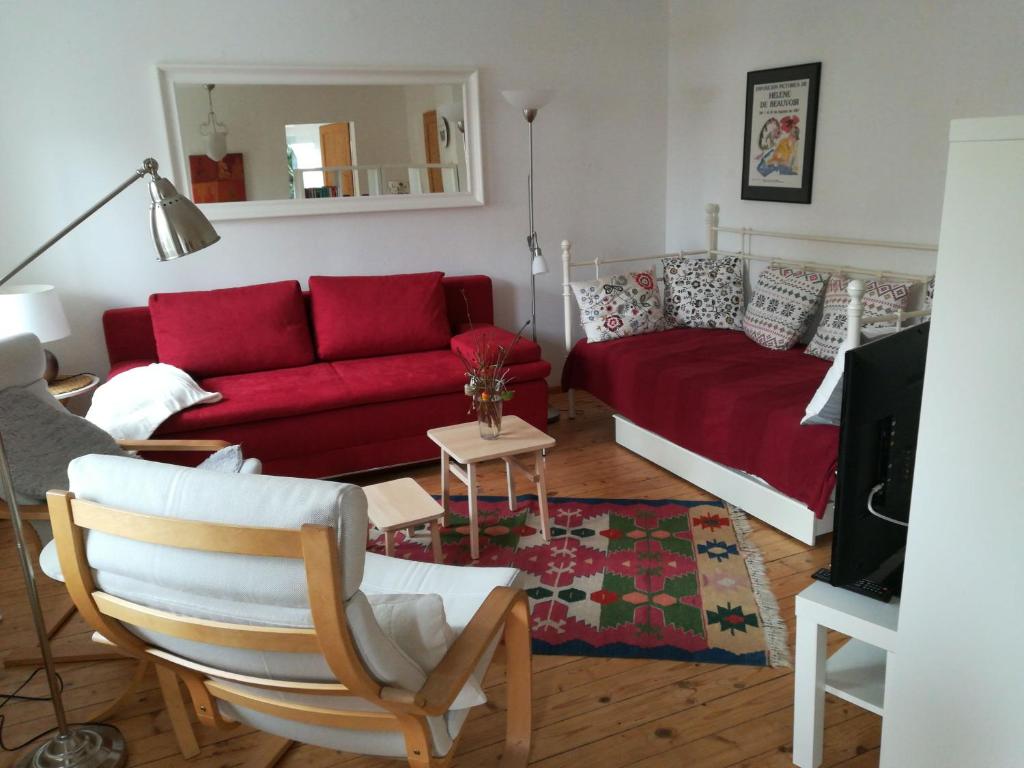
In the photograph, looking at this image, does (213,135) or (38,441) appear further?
(213,135)

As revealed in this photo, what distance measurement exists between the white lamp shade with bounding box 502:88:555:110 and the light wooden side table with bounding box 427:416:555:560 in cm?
176

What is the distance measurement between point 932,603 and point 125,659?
2279 millimetres

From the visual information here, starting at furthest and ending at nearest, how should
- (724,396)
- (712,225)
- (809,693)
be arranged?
1. (712,225)
2. (724,396)
3. (809,693)

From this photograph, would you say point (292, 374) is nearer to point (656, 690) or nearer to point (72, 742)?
point (72, 742)

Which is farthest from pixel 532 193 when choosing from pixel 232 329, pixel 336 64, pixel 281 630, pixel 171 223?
pixel 281 630

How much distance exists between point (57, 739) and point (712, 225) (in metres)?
3.95

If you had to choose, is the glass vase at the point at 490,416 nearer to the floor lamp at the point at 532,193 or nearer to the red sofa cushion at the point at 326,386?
the red sofa cushion at the point at 326,386

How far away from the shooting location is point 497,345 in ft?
12.8

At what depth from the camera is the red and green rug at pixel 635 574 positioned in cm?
242

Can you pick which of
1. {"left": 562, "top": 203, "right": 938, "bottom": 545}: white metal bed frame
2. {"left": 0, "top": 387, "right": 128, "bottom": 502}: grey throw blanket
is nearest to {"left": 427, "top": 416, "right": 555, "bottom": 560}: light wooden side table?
{"left": 562, "top": 203, "right": 938, "bottom": 545}: white metal bed frame

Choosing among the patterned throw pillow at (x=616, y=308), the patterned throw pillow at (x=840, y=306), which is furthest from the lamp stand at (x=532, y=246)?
the patterned throw pillow at (x=840, y=306)

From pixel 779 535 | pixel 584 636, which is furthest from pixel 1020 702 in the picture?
pixel 779 535

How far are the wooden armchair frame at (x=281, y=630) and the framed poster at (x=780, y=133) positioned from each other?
311cm

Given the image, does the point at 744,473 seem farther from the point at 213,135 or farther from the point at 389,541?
the point at 213,135
